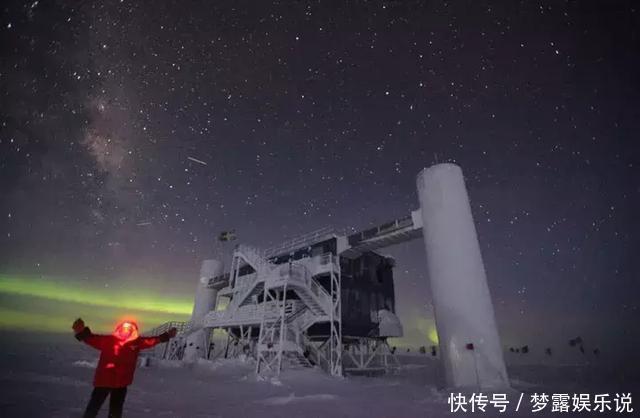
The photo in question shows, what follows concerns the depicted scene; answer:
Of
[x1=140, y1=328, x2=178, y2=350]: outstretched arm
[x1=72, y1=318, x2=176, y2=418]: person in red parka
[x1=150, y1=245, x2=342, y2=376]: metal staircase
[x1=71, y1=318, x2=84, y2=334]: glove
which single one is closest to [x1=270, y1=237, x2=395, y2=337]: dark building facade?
[x1=150, y1=245, x2=342, y2=376]: metal staircase

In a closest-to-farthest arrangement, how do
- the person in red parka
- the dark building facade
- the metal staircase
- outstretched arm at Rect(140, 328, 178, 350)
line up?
1. the person in red parka
2. outstretched arm at Rect(140, 328, 178, 350)
3. the metal staircase
4. the dark building facade

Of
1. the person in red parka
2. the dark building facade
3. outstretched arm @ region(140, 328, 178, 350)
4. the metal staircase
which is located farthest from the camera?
the dark building facade

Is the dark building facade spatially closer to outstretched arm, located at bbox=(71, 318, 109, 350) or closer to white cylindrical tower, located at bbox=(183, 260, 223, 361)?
white cylindrical tower, located at bbox=(183, 260, 223, 361)

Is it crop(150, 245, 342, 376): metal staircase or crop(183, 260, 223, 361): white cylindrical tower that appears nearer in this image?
crop(150, 245, 342, 376): metal staircase

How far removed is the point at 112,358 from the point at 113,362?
7 cm

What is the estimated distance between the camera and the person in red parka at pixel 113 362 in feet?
17.9

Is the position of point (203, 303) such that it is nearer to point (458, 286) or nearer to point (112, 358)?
point (458, 286)

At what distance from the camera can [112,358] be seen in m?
5.52

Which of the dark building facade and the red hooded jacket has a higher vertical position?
the dark building facade

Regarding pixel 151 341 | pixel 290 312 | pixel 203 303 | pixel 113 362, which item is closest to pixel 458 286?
pixel 290 312

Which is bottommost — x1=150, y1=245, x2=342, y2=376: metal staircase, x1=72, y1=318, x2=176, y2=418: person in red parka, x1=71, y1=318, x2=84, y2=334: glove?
x1=72, y1=318, x2=176, y2=418: person in red parka

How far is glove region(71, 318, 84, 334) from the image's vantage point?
5.47 m

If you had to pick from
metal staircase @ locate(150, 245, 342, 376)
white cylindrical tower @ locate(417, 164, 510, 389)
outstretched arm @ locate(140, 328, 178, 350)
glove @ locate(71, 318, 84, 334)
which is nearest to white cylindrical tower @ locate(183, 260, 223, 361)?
metal staircase @ locate(150, 245, 342, 376)

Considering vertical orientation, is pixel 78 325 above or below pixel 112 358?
above
